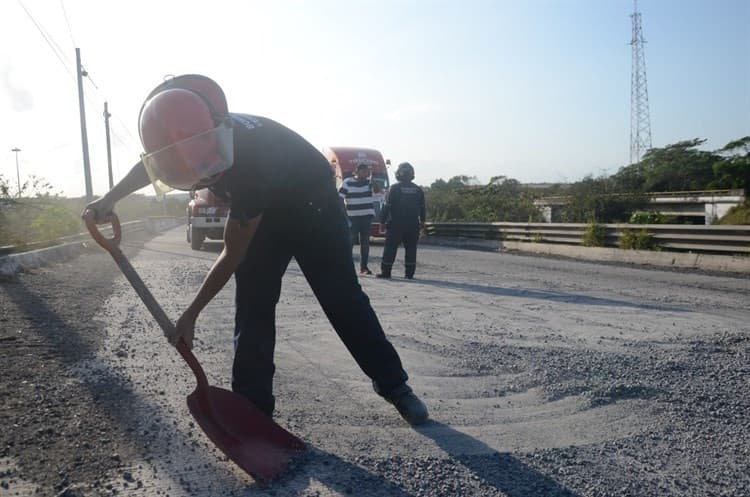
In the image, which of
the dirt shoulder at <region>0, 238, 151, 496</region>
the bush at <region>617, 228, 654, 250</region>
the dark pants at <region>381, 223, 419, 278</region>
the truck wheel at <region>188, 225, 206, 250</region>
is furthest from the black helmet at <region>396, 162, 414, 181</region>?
the truck wheel at <region>188, 225, 206, 250</region>

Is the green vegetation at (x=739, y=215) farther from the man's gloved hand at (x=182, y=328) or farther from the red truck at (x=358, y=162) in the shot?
the man's gloved hand at (x=182, y=328)

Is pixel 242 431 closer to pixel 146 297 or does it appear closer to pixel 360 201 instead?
pixel 146 297

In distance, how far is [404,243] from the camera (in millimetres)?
9211

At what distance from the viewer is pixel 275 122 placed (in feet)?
9.46

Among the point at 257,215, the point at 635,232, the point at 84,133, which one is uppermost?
the point at 84,133

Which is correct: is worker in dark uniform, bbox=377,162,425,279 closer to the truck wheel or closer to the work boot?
the work boot

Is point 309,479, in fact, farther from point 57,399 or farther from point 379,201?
point 379,201

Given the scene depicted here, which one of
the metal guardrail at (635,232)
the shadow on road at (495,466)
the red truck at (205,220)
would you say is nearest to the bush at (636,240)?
the metal guardrail at (635,232)

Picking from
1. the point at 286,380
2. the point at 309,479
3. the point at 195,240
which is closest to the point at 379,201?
the point at 195,240

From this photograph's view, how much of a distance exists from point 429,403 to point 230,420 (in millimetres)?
1160

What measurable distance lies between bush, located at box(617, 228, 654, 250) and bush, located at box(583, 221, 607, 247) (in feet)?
2.25

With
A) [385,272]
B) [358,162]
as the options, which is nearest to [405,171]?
[385,272]

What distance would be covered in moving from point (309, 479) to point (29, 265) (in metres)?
9.66

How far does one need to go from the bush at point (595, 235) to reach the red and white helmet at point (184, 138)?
12.4 metres
